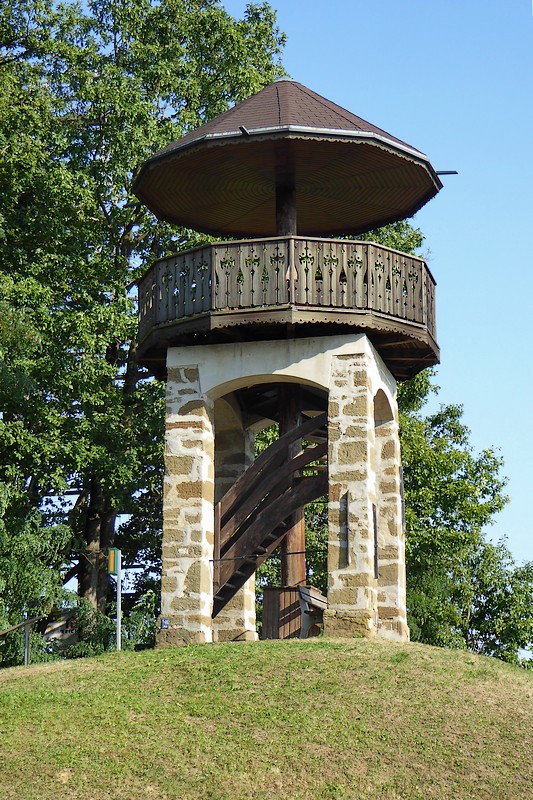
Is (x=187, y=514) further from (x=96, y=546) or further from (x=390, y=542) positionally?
(x=96, y=546)

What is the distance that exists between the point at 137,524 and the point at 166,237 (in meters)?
6.27

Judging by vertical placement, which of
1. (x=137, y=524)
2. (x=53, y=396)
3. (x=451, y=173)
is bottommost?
(x=137, y=524)

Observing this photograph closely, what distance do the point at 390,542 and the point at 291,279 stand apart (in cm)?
450

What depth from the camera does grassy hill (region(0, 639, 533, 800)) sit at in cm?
1205

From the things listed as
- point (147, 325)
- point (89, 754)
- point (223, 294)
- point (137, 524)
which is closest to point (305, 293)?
point (223, 294)

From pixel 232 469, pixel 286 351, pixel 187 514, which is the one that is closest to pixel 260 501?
pixel 187 514

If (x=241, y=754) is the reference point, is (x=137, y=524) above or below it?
above

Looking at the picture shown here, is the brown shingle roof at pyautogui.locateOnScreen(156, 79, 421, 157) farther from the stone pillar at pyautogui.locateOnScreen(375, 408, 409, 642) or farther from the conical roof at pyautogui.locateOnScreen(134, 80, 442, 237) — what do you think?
the stone pillar at pyautogui.locateOnScreen(375, 408, 409, 642)

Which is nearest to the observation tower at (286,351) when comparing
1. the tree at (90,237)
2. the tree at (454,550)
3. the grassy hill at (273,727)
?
the grassy hill at (273,727)

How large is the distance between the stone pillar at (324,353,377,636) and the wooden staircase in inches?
24.8

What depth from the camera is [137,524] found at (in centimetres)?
2783

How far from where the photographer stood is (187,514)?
18.0m

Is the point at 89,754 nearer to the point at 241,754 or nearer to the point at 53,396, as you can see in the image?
the point at 241,754

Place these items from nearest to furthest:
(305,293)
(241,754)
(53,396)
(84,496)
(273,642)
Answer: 1. (241,754)
2. (273,642)
3. (305,293)
4. (53,396)
5. (84,496)
